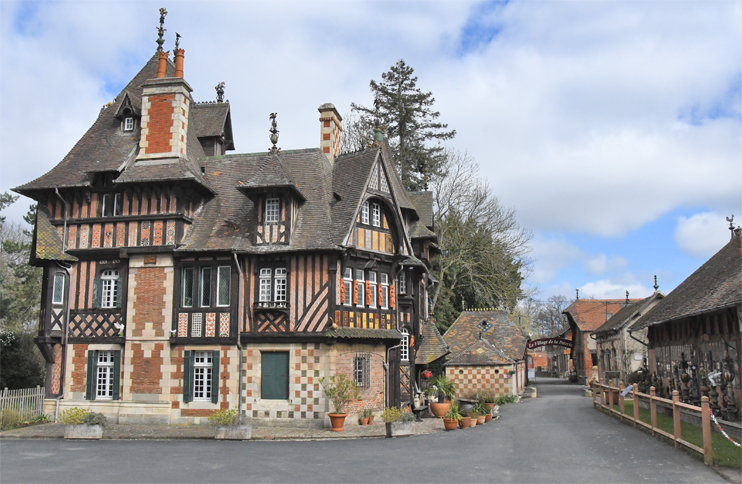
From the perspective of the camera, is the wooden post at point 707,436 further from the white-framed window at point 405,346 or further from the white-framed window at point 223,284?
the white-framed window at point 223,284

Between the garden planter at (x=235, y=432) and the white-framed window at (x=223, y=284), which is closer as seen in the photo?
the garden planter at (x=235, y=432)

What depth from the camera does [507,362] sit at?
34.0 m

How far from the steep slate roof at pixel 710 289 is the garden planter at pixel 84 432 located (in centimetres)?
1731

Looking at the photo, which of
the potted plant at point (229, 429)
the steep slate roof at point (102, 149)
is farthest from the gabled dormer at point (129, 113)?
the potted plant at point (229, 429)

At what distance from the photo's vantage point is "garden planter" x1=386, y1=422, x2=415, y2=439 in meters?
18.5

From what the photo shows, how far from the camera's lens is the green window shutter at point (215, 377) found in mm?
21641

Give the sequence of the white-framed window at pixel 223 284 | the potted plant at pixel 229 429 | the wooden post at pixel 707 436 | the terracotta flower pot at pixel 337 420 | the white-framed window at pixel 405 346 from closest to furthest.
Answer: the wooden post at pixel 707 436 → the potted plant at pixel 229 429 → the terracotta flower pot at pixel 337 420 → the white-framed window at pixel 223 284 → the white-framed window at pixel 405 346

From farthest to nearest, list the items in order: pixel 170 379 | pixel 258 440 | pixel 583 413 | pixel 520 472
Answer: pixel 583 413
pixel 170 379
pixel 258 440
pixel 520 472

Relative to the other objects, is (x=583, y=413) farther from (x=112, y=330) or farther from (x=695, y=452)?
(x=112, y=330)

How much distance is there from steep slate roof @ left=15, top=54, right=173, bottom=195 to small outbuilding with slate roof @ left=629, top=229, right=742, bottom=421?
747 inches

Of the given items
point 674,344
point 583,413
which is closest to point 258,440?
point 583,413

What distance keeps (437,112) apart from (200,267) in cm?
2685

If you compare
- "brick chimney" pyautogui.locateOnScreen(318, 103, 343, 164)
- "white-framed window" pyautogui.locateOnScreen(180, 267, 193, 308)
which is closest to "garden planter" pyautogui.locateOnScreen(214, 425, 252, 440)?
"white-framed window" pyautogui.locateOnScreen(180, 267, 193, 308)

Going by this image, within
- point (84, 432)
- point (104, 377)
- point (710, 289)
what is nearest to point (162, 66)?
point (104, 377)
